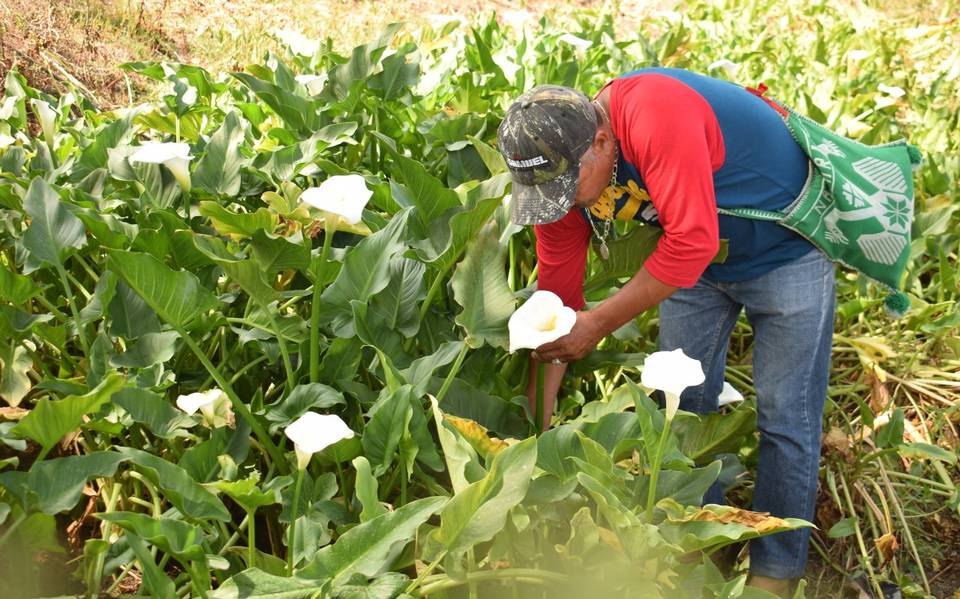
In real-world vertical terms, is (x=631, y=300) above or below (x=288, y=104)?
below

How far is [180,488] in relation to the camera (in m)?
1.59

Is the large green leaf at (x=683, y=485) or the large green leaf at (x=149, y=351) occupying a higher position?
the large green leaf at (x=149, y=351)

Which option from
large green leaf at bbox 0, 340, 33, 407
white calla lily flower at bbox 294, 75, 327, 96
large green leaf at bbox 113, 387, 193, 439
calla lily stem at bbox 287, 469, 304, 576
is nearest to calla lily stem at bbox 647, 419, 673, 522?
calla lily stem at bbox 287, 469, 304, 576

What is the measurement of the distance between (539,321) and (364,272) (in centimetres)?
43

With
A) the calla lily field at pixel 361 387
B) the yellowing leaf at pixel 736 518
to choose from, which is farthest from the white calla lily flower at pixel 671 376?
the yellowing leaf at pixel 736 518

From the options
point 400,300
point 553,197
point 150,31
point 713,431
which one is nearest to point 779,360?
point 713,431

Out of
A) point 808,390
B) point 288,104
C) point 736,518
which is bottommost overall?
point 808,390

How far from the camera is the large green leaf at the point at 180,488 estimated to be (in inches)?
60.5

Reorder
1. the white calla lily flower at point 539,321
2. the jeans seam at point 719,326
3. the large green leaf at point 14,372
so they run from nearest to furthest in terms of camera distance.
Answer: the white calla lily flower at point 539,321, the large green leaf at point 14,372, the jeans seam at point 719,326

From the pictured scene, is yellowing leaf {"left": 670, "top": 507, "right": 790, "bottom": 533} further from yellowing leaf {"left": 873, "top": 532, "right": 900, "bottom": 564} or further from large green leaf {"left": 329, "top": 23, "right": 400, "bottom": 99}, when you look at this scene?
large green leaf {"left": 329, "top": 23, "right": 400, "bottom": 99}

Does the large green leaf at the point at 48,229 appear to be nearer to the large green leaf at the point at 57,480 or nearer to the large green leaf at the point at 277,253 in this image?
the large green leaf at the point at 277,253

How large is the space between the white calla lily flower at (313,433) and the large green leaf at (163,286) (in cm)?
41

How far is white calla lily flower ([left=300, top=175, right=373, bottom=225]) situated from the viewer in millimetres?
1602

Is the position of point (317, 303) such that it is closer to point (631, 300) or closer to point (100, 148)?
point (631, 300)
